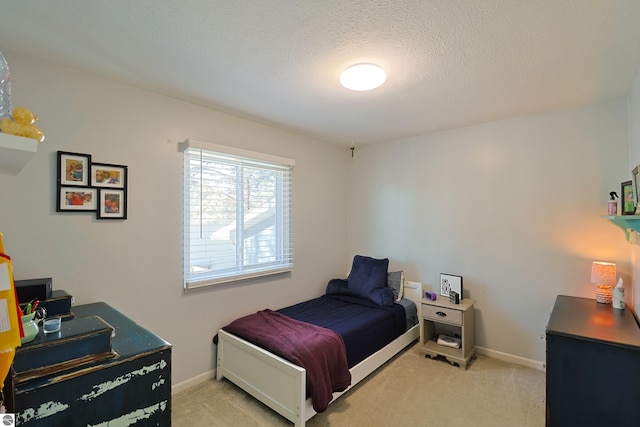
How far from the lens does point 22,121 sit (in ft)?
2.50

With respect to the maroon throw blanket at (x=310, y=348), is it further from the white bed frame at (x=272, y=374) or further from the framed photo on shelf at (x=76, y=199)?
the framed photo on shelf at (x=76, y=199)

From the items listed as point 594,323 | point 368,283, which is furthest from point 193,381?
point 594,323

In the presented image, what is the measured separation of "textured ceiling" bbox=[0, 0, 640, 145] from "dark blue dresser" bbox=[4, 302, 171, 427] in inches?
58.7

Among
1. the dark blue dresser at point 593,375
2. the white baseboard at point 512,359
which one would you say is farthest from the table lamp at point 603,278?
the white baseboard at point 512,359

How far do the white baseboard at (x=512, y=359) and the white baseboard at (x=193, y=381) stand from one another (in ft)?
8.71

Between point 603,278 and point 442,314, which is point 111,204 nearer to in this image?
point 442,314

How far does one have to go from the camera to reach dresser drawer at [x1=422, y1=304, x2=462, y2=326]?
2936mm

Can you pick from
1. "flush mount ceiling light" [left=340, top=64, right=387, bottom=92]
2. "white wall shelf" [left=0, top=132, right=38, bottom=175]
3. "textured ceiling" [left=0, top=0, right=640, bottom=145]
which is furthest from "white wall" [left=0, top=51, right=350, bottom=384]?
"white wall shelf" [left=0, top=132, right=38, bottom=175]

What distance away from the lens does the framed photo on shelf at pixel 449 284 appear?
316 cm

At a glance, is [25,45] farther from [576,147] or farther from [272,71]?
[576,147]

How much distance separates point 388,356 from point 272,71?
106 inches

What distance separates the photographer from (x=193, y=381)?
2572mm

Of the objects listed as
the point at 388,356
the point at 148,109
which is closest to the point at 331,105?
→ the point at 148,109

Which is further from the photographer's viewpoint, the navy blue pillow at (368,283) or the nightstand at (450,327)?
the navy blue pillow at (368,283)
